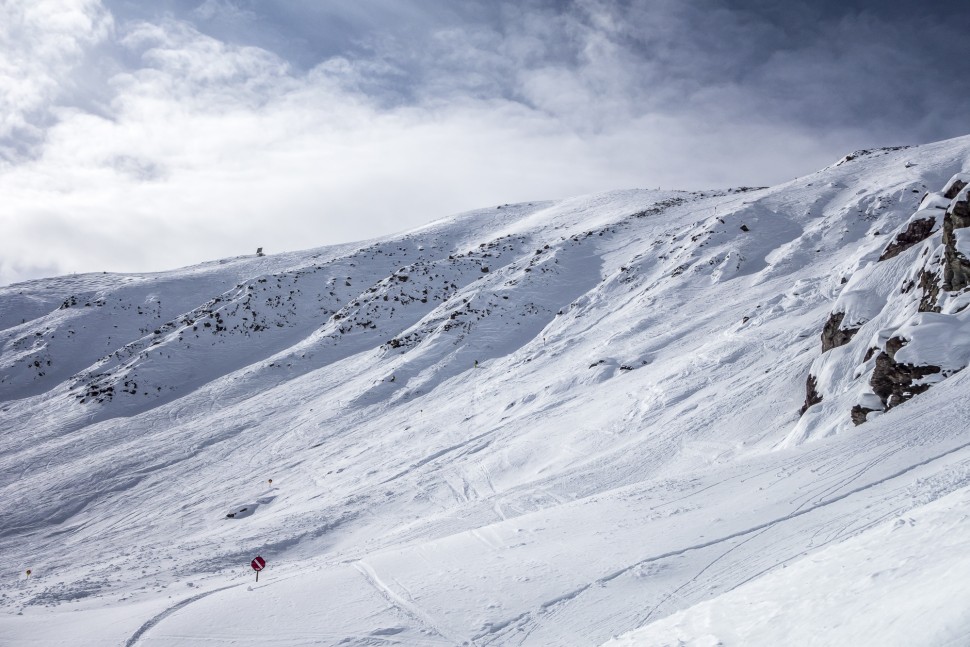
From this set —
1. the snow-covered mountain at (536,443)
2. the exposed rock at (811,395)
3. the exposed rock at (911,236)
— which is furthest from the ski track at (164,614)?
the exposed rock at (911,236)

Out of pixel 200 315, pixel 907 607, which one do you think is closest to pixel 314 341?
pixel 200 315

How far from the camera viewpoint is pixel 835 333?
16594 mm

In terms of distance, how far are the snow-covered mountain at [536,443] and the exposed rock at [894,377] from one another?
59 millimetres

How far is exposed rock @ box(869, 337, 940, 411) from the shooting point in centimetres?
1245

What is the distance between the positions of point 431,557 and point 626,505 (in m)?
4.39

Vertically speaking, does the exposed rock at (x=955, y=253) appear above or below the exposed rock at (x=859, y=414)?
above

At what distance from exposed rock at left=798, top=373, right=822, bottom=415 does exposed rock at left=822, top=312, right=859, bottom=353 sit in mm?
1682

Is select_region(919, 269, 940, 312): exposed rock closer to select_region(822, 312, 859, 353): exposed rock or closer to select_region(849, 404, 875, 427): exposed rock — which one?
select_region(822, 312, 859, 353): exposed rock

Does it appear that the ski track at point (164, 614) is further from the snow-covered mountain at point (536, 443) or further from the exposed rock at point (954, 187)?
the exposed rock at point (954, 187)

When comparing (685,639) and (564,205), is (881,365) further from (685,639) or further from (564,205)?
Answer: (564,205)

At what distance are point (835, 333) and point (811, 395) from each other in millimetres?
2889

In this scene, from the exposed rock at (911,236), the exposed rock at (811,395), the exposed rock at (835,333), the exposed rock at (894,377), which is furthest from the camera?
the exposed rock at (911,236)

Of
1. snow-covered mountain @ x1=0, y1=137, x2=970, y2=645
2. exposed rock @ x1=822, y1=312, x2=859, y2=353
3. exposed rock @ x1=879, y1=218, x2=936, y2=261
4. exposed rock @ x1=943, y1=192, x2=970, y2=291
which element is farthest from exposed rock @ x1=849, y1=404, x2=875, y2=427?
exposed rock @ x1=879, y1=218, x2=936, y2=261

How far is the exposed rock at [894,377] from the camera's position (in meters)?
12.4
